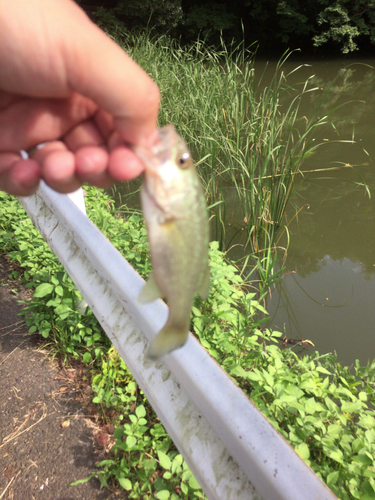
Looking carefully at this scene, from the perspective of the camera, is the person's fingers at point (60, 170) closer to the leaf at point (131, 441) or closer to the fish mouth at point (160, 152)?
the fish mouth at point (160, 152)

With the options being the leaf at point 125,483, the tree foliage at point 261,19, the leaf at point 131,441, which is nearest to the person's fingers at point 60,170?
the leaf at point 131,441

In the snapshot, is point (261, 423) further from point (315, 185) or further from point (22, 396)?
point (315, 185)

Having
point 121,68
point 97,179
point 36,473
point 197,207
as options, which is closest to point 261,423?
point 197,207

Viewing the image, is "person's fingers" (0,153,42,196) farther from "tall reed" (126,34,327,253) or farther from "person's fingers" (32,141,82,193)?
"tall reed" (126,34,327,253)

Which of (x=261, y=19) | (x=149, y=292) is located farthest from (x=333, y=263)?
(x=261, y=19)

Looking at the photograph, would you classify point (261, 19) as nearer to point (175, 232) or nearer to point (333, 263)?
point (333, 263)
